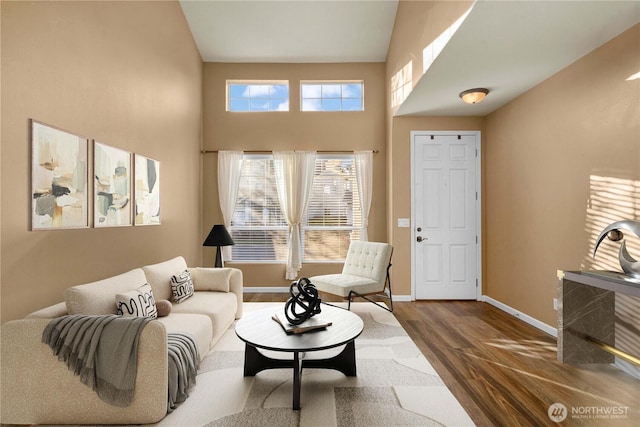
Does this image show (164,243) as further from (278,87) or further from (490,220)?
(490,220)

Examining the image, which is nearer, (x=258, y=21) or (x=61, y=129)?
(x=61, y=129)

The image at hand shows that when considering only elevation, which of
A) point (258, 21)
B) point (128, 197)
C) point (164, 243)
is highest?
point (258, 21)

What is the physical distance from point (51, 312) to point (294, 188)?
3603 millimetres

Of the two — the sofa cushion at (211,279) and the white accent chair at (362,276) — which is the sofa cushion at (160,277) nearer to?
the sofa cushion at (211,279)

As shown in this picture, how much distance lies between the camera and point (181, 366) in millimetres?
2205

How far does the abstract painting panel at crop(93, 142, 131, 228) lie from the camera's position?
9.37 ft

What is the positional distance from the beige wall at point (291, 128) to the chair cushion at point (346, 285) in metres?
1.24

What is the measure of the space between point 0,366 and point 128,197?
1768mm

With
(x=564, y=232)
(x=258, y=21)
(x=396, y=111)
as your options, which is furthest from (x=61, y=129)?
(x=564, y=232)

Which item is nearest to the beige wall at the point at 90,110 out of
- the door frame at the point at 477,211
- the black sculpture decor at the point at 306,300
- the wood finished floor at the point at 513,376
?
the black sculpture decor at the point at 306,300

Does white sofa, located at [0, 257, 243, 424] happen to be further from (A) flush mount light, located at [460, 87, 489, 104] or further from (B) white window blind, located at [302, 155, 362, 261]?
(A) flush mount light, located at [460, 87, 489, 104]

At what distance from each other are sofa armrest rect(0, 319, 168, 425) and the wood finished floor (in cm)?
199

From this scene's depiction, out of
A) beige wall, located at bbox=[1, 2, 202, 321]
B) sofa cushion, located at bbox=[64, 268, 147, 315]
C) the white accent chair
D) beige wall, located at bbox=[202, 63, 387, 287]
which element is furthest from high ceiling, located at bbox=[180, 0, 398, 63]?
sofa cushion, located at bbox=[64, 268, 147, 315]

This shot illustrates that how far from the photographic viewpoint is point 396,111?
4.71 meters
